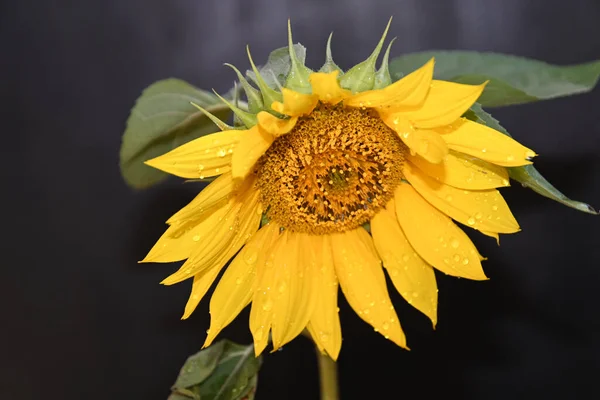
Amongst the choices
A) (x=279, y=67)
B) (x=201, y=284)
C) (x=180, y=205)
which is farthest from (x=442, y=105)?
(x=180, y=205)

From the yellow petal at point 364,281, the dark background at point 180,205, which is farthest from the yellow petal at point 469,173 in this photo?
the dark background at point 180,205

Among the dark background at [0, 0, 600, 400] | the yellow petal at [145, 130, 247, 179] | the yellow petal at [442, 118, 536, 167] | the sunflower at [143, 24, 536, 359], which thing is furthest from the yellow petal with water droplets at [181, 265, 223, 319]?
the dark background at [0, 0, 600, 400]

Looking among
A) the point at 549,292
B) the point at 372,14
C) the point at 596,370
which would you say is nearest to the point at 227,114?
the point at 372,14

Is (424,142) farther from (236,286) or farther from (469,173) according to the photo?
(236,286)

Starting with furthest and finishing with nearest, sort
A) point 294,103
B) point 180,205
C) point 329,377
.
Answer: point 180,205, point 329,377, point 294,103

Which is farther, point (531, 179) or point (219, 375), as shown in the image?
point (219, 375)

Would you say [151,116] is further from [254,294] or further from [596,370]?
[596,370]

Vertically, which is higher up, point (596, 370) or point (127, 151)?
point (127, 151)
